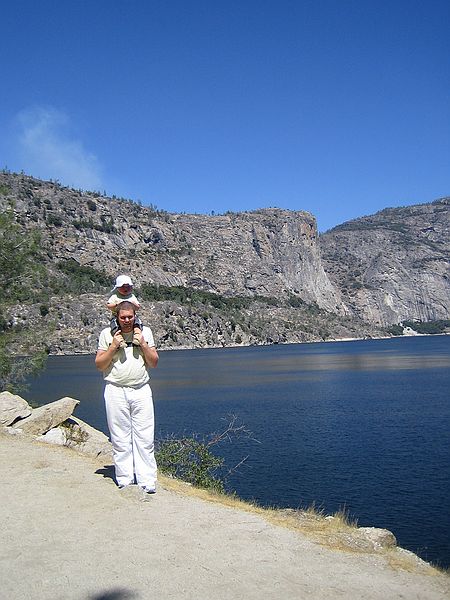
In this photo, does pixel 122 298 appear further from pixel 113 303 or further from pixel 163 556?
pixel 163 556

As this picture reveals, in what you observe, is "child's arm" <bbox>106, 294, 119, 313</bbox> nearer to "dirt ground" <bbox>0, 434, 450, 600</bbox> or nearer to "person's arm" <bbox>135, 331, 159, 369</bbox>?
"person's arm" <bbox>135, 331, 159, 369</bbox>

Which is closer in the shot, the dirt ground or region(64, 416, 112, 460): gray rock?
the dirt ground

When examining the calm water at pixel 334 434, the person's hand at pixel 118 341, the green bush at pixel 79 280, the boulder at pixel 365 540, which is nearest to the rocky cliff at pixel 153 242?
the green bush at pixel 79 280

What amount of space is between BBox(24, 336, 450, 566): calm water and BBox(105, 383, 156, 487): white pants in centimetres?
877

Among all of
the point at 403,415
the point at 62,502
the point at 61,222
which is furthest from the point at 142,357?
the point at 61,222

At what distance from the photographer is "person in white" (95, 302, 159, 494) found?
7.73 m

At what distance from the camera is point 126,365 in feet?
25.5

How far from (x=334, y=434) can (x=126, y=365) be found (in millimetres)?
22788

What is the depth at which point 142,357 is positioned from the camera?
311 inches

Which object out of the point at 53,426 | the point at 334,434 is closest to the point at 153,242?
the point at 334,434

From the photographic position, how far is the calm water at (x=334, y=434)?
57.0 ft

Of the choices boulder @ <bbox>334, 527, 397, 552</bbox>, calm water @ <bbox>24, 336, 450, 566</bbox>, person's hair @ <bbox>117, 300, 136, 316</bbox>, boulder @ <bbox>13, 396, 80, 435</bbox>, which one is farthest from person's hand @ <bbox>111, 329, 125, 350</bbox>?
calm water @ <bbox>24, 336, 450, 566</bbox>

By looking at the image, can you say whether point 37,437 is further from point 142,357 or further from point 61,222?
point 61,222

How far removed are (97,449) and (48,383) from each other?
48.1 m
